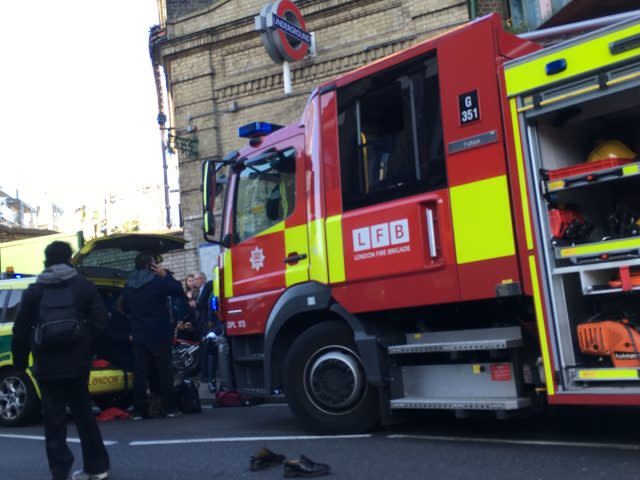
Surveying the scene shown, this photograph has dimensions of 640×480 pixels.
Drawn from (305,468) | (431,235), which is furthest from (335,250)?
(305,468)

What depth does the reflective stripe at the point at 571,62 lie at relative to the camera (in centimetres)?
467

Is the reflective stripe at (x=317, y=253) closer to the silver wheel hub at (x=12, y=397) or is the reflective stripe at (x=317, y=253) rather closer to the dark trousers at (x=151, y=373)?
the dark trousers at (x=151, y=373)

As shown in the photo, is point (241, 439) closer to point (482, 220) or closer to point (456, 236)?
point (456, 236)

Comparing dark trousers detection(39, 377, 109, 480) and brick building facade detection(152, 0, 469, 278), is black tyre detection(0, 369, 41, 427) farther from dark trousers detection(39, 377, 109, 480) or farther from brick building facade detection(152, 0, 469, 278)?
brick building facade detection(152, 0, 469, 278)

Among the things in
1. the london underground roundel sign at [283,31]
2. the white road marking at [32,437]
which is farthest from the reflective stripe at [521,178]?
the london underground roundel sign at [283,31]

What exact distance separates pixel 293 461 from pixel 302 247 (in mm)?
2110

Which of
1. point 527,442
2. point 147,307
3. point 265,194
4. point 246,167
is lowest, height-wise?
point 527,442

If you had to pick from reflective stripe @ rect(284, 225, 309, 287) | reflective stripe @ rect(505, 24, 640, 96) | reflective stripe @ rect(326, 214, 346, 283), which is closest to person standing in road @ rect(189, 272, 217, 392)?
reflective stripe @ rect(284, 225, 309, 287)

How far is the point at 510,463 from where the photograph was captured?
16.2ft

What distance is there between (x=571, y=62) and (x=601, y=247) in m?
1.22

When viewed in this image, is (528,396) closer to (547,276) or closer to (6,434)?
(547,276)

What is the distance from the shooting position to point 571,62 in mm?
4922

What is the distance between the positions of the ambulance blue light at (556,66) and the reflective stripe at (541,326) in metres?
1.24

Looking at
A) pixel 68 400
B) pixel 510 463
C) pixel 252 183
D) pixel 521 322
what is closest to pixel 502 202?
pixel 521 322
